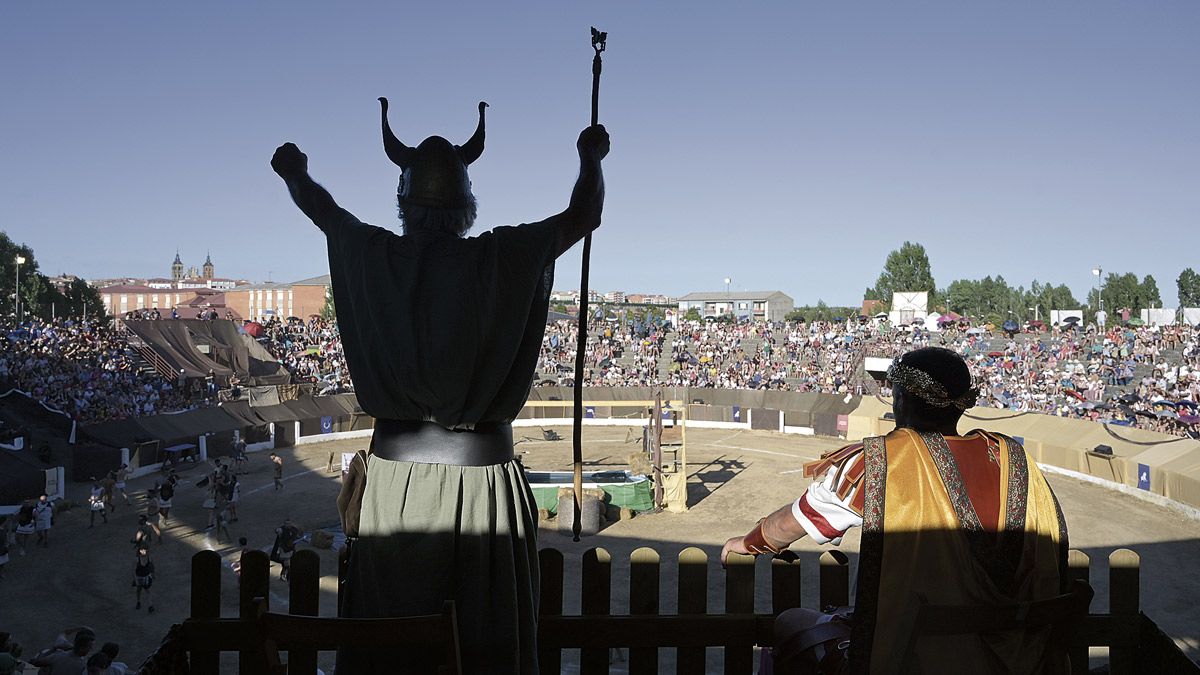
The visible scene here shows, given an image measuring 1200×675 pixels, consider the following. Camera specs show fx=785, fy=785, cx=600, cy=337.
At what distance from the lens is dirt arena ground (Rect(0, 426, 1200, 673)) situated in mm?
13211

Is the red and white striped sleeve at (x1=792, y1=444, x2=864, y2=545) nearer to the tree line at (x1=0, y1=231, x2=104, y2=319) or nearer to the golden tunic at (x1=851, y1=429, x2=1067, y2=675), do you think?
the golden tunic at (x1=851, y1=429, x2=1067, y2=675)

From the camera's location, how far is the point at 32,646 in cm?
1192

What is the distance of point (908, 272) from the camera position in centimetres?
8369

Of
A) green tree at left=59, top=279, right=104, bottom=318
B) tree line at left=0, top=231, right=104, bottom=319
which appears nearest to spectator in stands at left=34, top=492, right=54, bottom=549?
tree line at left=0, top=231, right=104, bottom=319

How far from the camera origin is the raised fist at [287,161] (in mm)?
2398

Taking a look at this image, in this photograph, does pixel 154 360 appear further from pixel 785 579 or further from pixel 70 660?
pixel 785 579

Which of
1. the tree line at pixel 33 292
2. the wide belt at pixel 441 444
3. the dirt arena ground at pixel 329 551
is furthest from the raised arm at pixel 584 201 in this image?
the tree line at pixel 33 292

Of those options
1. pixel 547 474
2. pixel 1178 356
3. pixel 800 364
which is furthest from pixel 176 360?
pixel 1178 356

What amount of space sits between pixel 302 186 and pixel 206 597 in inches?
57.1

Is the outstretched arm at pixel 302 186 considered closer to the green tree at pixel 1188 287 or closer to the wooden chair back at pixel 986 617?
the wooden chair back at pixel 986 617

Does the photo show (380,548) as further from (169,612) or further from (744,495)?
(744,495)

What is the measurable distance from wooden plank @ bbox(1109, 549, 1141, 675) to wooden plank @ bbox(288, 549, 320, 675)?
2843mm

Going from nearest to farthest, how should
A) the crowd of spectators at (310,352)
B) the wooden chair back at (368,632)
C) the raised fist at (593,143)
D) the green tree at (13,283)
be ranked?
the wooden chair back at (368,632) < the raised fist at (593,143) < the crowd of spectators at (310,352) < the green tree at (13,283)

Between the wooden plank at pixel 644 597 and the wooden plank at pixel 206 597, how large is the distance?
1.43 metres
